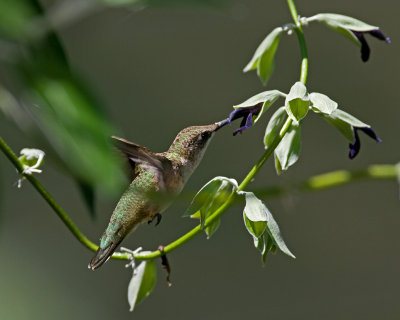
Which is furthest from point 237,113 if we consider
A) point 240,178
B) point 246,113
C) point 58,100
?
point 240,178

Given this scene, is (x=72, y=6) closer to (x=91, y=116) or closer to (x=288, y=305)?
(x=91, y=116)

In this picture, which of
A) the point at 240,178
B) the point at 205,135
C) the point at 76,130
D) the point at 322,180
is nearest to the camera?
the point at 76,130

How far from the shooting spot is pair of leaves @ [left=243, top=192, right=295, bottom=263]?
0.59 m

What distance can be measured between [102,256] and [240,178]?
7.49 ft

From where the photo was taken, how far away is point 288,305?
310 cm

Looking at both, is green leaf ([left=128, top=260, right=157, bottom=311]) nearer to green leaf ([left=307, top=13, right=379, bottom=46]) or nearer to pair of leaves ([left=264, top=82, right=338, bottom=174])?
pair of leaves ([left=264, top=82, right=338, bottom=174])

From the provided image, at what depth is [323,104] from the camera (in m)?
0.57

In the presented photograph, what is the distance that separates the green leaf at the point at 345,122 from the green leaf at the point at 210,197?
11 cm

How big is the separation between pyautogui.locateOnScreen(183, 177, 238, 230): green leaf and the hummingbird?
2.9 inches

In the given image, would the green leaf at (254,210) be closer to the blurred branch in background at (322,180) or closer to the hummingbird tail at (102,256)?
the blurred branch in background at (322,180)

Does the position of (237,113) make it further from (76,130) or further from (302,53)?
(76,130)

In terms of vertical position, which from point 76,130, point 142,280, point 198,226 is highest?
point 76,130

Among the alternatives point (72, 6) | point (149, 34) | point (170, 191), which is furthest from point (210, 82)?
point (72, 6)

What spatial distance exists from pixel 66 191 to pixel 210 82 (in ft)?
2.72
